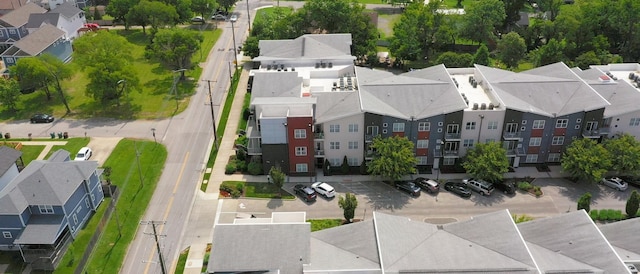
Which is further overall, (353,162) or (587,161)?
(353,162)

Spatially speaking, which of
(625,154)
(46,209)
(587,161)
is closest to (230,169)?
(46,209)

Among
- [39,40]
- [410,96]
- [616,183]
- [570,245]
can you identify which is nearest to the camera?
[570,245]

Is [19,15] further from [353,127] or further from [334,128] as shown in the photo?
[353,127]

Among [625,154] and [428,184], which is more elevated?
[625,154]

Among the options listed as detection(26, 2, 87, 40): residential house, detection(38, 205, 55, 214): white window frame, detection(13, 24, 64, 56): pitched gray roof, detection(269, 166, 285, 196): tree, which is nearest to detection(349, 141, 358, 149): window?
detection(269, 166, 285, 196): tree

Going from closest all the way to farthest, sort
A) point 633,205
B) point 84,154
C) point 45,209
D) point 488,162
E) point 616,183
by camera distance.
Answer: point 45,209, point 633,205, point 488,162, point 616,183, point 84,154

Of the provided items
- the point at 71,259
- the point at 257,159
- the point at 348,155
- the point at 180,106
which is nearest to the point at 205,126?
the point at 180,106

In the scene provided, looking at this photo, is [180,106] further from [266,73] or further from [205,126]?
[266,73]

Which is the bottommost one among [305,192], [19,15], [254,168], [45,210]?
[305,192]
